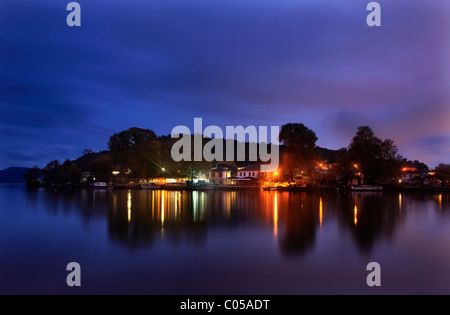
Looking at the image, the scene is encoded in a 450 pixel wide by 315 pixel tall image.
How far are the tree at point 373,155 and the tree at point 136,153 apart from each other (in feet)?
106

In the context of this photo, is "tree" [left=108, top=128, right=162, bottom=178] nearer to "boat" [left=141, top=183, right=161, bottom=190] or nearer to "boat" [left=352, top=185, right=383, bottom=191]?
"boat" [left=141, top=183, right=161, bottom=190]

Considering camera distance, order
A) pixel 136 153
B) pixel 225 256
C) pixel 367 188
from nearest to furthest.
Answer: pixel 225 256 → pixel 367 188 → pixel 136 153

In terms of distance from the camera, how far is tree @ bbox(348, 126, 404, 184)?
42.8 m

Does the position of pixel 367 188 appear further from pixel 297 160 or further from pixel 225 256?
pixel 225 256

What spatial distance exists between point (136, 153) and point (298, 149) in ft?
91.7

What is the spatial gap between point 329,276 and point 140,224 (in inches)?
336

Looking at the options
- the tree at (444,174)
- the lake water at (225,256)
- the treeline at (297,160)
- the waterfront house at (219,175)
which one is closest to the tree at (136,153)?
the treeline at (297,160)

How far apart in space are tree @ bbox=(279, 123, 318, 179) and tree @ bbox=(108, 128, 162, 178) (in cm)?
2229

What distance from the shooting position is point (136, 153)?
51500 millimetres

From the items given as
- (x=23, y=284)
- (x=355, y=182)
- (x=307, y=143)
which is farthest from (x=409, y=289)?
(x=355, y=182)

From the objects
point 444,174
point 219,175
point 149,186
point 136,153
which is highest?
point 136,153

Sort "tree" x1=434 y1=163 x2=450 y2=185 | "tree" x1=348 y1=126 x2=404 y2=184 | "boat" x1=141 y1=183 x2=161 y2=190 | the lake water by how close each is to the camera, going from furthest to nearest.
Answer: "tree" x1=434 y1=163 x2=450 y2=185, "boat" x1=141 y1=183 x2=161 y2=190, "tree" x1=348 y1=126 x2=404 y2=184, the lake water

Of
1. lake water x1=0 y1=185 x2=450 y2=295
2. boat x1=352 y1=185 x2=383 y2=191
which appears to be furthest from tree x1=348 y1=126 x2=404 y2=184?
lake water x1=0 y1=185 x2=450 y2=295

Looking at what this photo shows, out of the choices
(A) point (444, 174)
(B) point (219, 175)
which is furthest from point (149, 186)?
(A) point (444, 174)
